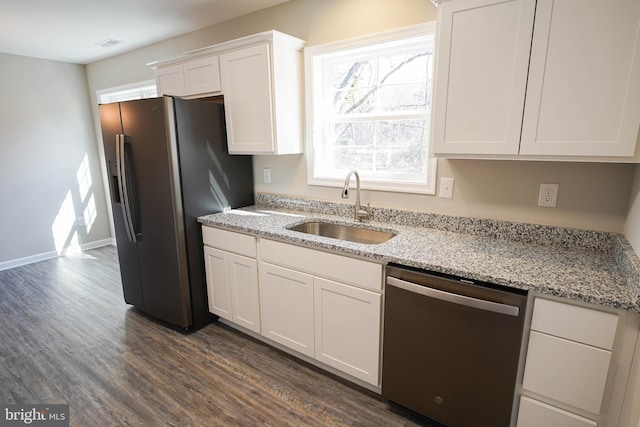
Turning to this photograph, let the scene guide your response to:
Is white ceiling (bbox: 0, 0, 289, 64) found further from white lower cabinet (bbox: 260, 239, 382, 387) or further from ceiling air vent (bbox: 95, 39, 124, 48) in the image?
white lower cabinet (bbox: 260, 239, 382, 387)

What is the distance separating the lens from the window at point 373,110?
2.14m

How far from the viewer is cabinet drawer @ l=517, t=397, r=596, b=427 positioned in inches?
51.8

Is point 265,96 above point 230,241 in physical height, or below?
above

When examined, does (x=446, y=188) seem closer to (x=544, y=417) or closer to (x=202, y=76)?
(x=544, y=417)

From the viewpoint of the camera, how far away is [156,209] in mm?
2465

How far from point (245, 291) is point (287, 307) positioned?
1.30ft

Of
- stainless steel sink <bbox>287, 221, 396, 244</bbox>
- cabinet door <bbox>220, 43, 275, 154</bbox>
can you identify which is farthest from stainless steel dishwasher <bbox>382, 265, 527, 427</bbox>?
cabinet door <bbox>220, 43, 275, 154</bbox>

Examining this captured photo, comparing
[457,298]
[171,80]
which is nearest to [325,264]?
[457,298]

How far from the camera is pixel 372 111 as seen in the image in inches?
93.6

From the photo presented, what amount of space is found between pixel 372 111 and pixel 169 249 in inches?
71.3

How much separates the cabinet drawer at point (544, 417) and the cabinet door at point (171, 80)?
10.1 feet

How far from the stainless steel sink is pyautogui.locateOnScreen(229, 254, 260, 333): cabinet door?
41cm

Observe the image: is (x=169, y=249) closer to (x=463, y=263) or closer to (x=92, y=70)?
(x=463, y=263)

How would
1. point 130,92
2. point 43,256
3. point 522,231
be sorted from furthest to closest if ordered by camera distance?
point 43,256 → point 130,92 → point 522,231
